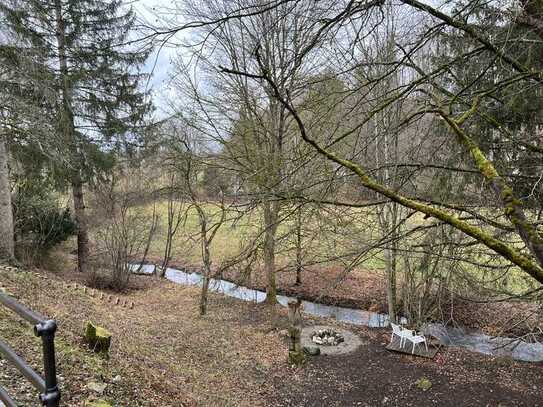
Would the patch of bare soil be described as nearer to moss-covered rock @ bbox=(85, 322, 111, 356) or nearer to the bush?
moss-covered rock @ bbox=(85, 322, 111, 356)

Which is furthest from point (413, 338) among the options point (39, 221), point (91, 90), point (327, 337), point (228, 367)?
point (91, 90)

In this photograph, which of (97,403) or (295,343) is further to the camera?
(295,343)

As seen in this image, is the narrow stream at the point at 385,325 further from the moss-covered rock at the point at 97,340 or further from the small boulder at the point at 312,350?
the moss-covered rock at the point at 97,340

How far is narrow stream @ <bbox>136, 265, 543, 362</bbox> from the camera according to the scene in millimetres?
9852

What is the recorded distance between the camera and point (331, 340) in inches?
399

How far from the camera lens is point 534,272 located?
183 cm

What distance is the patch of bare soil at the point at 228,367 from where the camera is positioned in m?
5.09

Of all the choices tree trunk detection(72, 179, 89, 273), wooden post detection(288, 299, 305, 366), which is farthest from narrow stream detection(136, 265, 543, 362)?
tree trunk detection(72, 179, 89, 273)

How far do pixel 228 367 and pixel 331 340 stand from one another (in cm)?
290

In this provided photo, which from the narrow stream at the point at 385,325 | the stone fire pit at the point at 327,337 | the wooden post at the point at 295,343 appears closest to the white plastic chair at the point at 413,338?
the narrow stream at the point at 385,325

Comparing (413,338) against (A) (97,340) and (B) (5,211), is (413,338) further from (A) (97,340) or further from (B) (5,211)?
(B) (5,211)

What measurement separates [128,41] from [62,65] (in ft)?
45.1

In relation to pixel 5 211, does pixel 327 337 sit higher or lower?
lower

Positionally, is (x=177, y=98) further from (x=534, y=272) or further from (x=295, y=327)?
(x=534, y=272)
